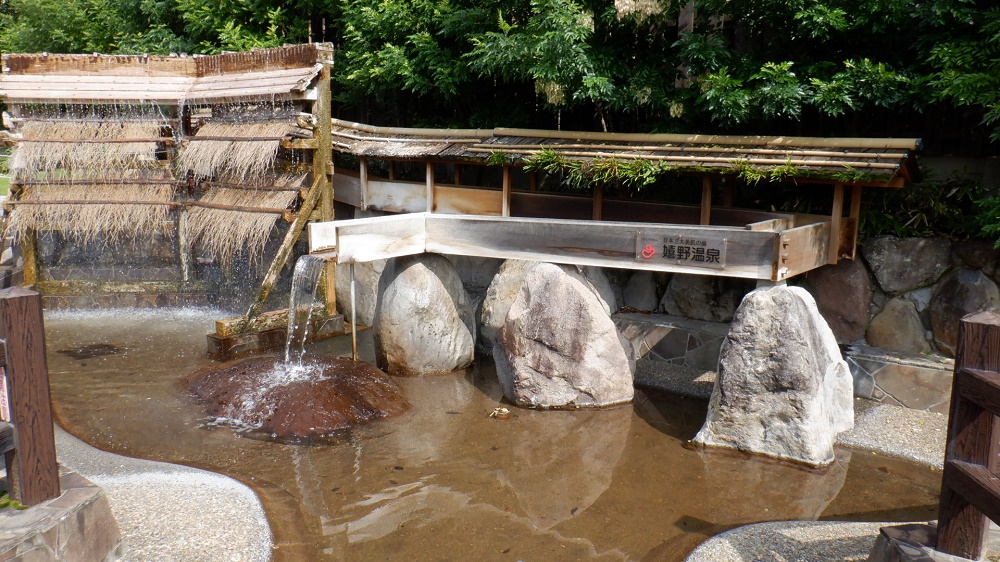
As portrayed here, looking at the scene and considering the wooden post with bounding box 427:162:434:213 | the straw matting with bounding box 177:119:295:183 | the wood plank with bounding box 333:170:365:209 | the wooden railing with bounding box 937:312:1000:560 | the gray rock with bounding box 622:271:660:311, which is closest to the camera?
the wooden railing with bounding box 937:312:1000:560

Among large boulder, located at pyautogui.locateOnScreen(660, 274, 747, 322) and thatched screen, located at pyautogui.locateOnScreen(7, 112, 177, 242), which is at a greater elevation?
thatched screen, located at pyautogui.locateOnScreen(7, 112, 177, 242)

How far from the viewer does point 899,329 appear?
7.81 metres

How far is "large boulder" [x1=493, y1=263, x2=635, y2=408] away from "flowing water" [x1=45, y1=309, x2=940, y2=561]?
0.22m

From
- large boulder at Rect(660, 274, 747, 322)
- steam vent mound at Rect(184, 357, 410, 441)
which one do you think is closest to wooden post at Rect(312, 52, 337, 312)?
steam vent mound at Rect(184, 357, 410, 441)

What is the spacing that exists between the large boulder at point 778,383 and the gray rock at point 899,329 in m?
1.31

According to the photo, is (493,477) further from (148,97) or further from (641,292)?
→ (148,97)

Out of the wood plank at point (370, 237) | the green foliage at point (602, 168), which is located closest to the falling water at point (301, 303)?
the wood plank at point (370, 237)

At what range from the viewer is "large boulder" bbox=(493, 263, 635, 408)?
784 centimetres

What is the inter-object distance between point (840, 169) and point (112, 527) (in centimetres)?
638

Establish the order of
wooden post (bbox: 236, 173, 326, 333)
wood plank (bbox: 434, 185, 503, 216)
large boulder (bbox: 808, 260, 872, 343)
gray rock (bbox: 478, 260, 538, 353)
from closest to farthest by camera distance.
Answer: large boulder (bbox: 808, 260, 872, 343) < gray rock (bbox: 478, 260, 538, 353) < wooden post (bbox: 236, 173, 326, 333) < wood plank (bbox: 434, 185, 503, 216)

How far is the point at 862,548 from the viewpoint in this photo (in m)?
4.67

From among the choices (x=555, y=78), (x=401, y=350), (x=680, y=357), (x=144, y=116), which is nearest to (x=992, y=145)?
(x=680, y=357)

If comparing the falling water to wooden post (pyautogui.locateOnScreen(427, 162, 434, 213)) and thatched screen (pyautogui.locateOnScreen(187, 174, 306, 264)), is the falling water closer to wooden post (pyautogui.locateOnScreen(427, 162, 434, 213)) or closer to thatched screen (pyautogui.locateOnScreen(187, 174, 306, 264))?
thatched screen (pyautogui.locateOnScreen(187, 174, 306, 264))

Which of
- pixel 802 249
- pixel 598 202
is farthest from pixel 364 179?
pixel 802 249
